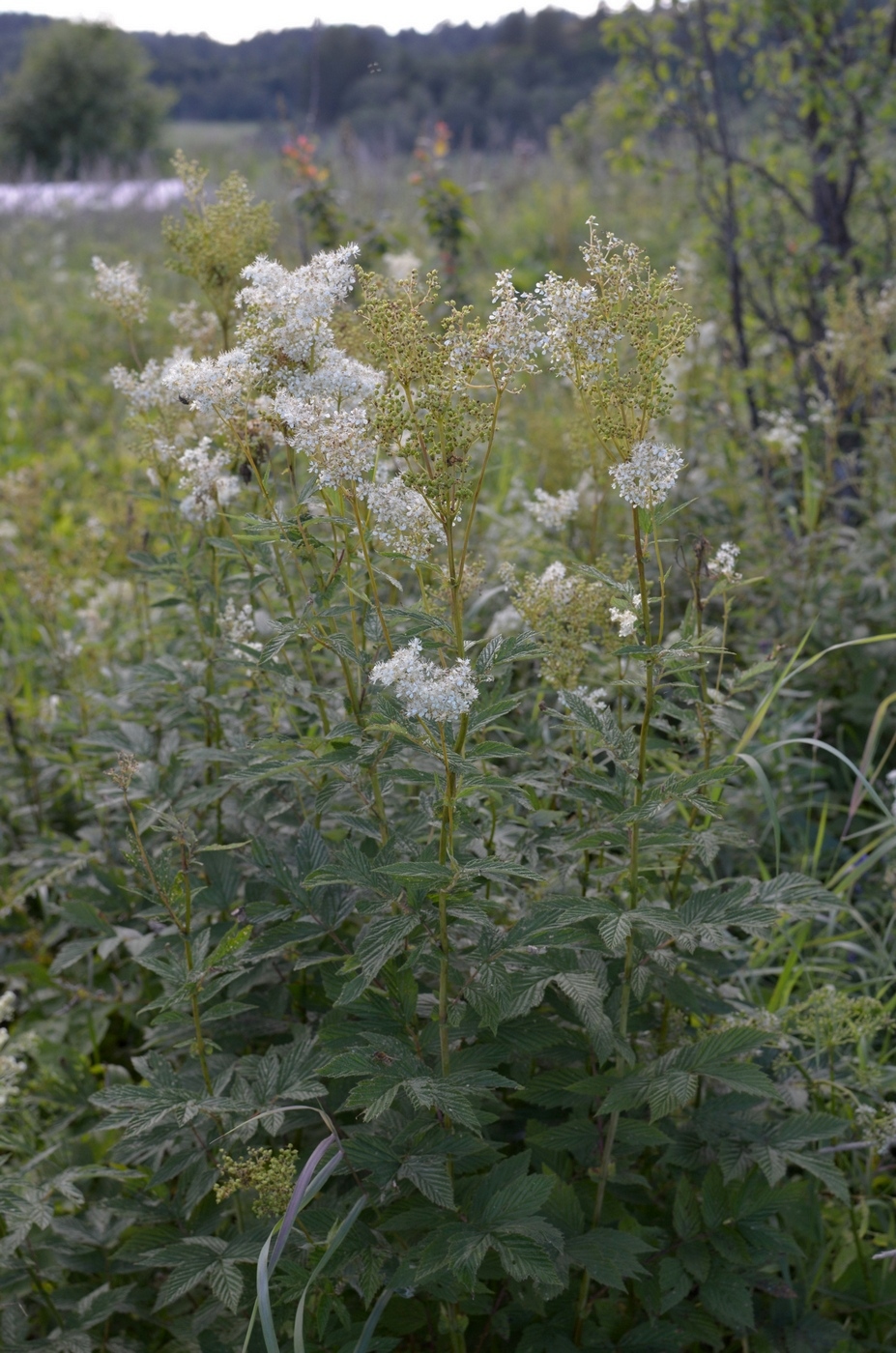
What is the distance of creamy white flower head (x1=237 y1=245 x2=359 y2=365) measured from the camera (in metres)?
1.49

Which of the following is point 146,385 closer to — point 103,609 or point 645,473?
point 645,473

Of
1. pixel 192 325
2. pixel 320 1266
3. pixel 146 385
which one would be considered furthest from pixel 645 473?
pixel 192 325

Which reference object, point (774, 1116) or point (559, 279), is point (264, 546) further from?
point (774, 1116)

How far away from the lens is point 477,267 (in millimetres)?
9094

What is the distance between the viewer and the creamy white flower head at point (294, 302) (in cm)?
149

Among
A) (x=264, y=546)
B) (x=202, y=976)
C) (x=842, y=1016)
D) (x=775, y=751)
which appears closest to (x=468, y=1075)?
(x=202, y=976)

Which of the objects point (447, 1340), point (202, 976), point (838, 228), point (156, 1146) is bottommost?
point (447, 1340)

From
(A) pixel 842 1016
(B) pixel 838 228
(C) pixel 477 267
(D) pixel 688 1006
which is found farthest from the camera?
(C) pixel 477 267

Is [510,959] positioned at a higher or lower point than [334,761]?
lower

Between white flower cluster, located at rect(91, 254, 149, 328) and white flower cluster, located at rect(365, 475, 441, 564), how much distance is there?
97 cm

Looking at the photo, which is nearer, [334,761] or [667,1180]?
[334,761]

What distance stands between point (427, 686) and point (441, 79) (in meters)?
24.5

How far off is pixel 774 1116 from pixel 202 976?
1251mm

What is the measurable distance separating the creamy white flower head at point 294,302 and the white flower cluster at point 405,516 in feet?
0.77
